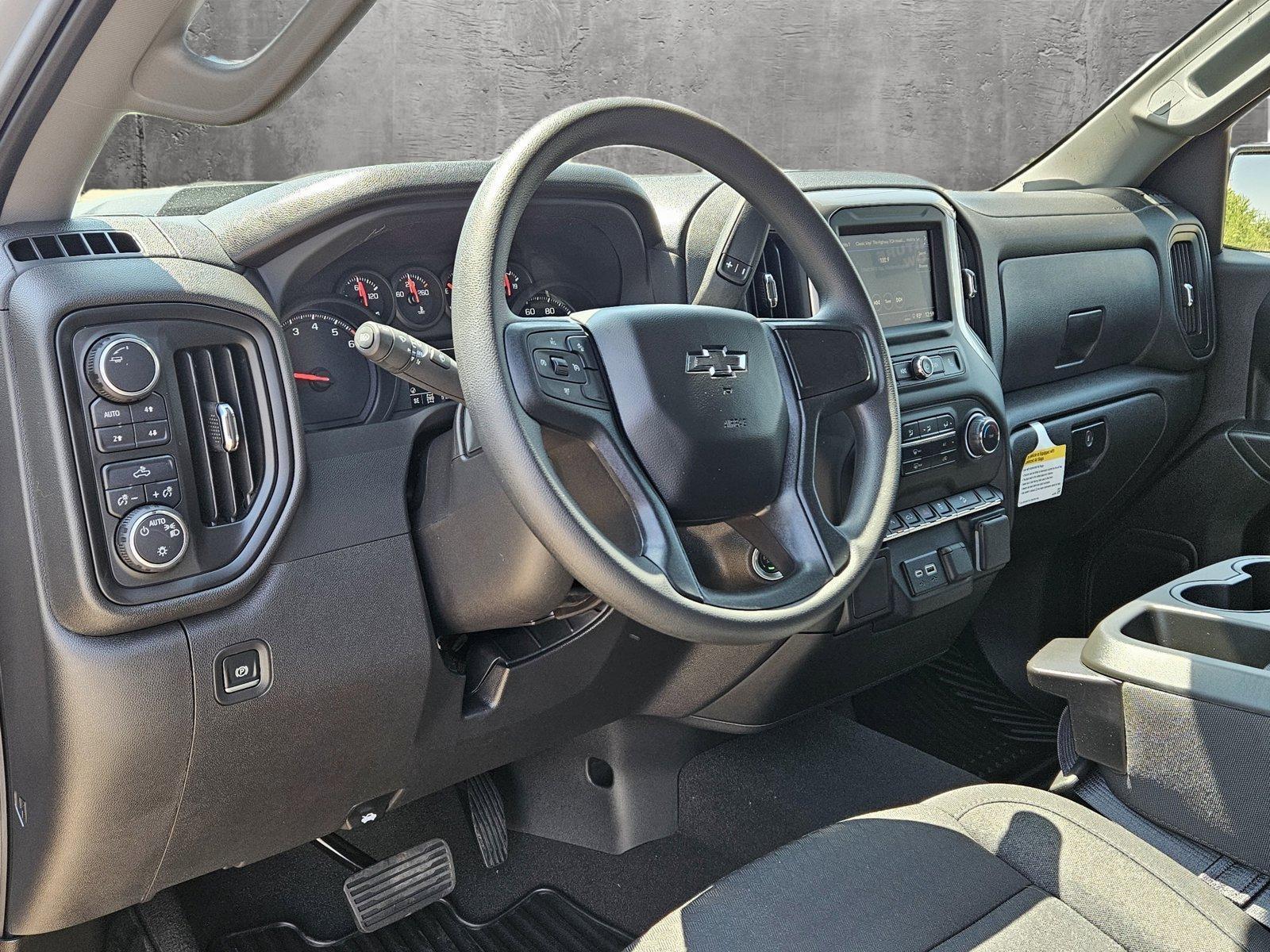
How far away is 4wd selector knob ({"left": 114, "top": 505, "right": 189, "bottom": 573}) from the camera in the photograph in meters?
1.16

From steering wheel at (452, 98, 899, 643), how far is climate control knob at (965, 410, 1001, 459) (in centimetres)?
50

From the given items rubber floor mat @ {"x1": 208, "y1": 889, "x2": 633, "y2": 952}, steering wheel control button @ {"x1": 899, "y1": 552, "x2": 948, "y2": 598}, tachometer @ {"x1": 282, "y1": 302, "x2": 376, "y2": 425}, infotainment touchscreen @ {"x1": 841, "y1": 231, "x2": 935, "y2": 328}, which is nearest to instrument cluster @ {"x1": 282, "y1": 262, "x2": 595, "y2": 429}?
tachometer @ {"x1": 282, "y1": 302, "x2": 376, "y2": 425}

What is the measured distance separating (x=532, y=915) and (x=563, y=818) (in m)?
0.18

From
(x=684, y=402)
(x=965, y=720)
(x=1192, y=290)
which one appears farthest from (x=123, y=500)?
(x=1192, y=290)

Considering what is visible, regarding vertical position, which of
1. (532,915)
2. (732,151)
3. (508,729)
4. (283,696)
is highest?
(732,151)

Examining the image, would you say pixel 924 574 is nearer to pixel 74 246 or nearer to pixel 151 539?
pixel 151 539

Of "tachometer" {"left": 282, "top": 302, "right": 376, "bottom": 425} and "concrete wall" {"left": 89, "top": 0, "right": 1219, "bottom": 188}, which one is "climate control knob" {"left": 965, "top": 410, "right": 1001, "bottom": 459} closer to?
"tachometer" {"left": 282, "top": 302, "right": 376, "bottom": 425}

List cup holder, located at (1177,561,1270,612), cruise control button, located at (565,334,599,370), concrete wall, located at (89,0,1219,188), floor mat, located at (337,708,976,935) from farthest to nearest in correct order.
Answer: concrete wall, located at (89,0,1219,188)
floor mat, located at (337,708,976,935)
cup holder, located at (1177,561,1270,612)
cruise control button, located at (565,334,599,370)

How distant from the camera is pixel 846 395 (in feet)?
4.60

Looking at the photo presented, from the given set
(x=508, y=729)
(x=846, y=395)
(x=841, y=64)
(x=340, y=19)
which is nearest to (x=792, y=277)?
(x=846, y=395)

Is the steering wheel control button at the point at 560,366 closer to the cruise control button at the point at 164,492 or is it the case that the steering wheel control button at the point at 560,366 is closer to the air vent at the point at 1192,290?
the cruise control button at the point at 164,492

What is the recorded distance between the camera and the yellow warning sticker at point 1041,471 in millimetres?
2135

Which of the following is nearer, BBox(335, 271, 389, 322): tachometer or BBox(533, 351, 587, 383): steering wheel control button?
BBox(533, 351, 587, 383): steering wheel control button

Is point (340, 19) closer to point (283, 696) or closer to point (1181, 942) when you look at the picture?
point (283, 696)
